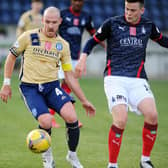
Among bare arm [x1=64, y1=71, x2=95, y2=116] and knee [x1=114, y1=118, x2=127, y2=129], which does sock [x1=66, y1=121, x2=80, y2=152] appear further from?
knee [x1=114, y1=118, x2=127, y2=129]

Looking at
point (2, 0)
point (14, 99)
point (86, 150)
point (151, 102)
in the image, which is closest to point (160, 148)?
point (86, 150)

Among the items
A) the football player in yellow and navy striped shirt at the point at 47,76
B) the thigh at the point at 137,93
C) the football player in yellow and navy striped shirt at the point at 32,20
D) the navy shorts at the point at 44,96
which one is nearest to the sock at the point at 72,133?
the football player in yellow and navy striped shirt at the point at 47,76

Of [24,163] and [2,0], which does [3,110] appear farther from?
[2,0]

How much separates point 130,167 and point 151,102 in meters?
0.99

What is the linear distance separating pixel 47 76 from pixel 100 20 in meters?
20.0

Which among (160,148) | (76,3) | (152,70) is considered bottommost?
(152,70)

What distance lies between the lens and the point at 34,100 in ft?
25.1

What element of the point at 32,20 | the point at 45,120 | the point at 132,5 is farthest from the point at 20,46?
the point at 32,20

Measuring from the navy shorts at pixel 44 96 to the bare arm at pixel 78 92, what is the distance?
15cm

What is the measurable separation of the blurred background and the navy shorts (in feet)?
50.8

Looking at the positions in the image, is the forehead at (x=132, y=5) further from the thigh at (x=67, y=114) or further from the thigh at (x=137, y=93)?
the thigh at (x=67, y=114)

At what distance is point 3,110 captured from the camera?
1361 cm

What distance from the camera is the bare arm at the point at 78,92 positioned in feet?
25.6

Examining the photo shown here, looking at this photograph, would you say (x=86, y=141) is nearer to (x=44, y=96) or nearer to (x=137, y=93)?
(x=44, y=96)
